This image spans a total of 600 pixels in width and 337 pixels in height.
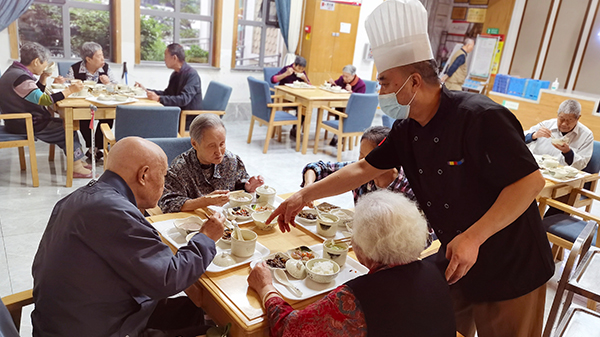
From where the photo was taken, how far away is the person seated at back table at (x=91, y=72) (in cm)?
445

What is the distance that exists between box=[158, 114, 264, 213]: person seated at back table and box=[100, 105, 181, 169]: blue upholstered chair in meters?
1.22

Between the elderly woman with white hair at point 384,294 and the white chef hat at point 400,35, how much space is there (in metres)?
0.55

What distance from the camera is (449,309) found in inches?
46.9

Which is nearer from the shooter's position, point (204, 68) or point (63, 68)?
point (63, 68)

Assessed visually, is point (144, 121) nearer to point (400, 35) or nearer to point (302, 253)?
point (302, 253)

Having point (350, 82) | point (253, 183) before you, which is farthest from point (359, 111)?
point (253, 183)

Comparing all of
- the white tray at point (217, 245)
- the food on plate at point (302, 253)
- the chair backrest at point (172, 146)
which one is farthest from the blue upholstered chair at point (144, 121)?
the food on plate at point (302, 253)

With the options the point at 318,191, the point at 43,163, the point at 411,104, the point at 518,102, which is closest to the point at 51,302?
the point at 318,191

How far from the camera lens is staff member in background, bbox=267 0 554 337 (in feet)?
4.25

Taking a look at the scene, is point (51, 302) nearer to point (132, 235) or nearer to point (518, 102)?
point (132, 235)

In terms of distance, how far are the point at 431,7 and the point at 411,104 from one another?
797 centimetres

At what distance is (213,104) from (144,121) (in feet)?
4.95

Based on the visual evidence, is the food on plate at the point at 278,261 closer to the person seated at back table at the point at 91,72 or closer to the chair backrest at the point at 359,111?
the person seated at back table at the point at 91,72

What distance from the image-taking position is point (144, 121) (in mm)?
3299
